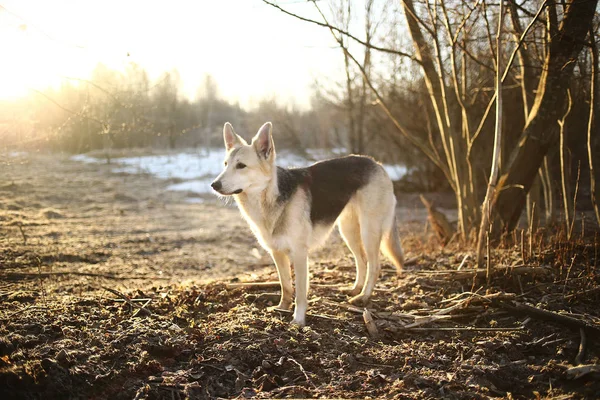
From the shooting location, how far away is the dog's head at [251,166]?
493cm

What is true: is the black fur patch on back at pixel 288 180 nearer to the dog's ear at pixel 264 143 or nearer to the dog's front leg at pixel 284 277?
the dog's ear at pixel 264 143

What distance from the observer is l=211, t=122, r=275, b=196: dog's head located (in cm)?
493

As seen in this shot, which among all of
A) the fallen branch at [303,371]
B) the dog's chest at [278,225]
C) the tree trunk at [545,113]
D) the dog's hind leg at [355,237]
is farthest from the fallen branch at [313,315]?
the tree trunk at [545,113]

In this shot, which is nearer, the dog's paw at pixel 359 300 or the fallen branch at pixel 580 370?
the fallen branch at pixel 580 370

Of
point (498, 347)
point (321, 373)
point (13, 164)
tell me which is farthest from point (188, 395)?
point (13, 164)

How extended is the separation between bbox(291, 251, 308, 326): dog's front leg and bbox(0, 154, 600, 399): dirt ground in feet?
0.55

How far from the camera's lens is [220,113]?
4072 cm

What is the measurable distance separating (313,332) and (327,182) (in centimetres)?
192

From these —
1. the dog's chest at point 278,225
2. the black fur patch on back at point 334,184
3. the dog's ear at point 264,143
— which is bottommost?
the dog's chest at point 278,225

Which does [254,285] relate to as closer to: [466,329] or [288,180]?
[288,180]

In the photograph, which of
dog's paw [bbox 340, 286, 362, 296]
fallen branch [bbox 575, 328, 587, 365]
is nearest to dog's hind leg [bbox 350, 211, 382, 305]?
dog's paw [bbox 340, 286, 362, 296]

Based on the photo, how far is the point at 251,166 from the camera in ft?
16.4

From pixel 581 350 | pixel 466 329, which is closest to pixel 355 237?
pixel 466 329

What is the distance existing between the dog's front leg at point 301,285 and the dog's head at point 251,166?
35.7 inches
